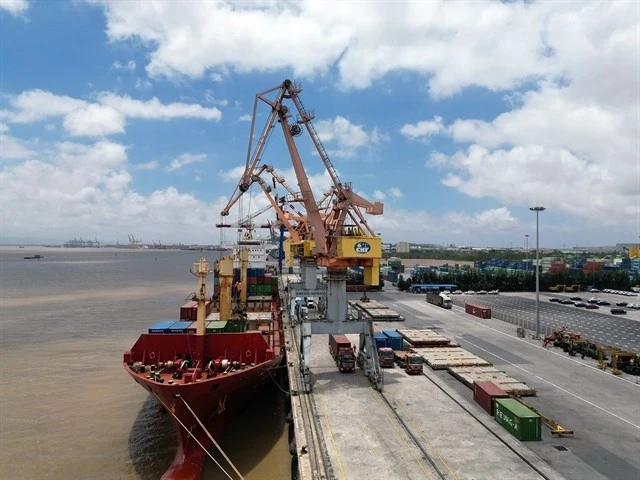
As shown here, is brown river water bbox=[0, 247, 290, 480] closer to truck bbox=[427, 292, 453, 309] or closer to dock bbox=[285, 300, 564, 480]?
dock bbox=[285, 300, 564, 480]

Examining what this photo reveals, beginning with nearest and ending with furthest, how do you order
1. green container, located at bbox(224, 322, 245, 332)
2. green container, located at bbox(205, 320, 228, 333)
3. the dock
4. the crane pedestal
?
the dock
the crane pedestal
green container, located at bbox(205, 320, 228, 333)
green container, located at bbox(224, 322, 245, 332)

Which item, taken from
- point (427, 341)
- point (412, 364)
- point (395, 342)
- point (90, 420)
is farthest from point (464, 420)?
point (90, 420)

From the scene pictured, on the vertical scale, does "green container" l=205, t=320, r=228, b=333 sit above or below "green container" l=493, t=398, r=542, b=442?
above

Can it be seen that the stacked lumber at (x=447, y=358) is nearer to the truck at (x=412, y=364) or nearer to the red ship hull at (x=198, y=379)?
the truck at (x=412, y=364)

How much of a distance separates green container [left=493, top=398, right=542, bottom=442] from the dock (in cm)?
50

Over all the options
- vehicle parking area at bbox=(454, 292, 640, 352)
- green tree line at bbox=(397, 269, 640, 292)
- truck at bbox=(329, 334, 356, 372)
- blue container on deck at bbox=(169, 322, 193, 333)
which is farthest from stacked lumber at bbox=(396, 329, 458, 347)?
green tree line at bbox=(397, 269, 640, 292)

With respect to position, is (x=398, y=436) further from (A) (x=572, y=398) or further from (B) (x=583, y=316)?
(B) (x=583, y=316)

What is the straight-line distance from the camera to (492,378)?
91.1 ft

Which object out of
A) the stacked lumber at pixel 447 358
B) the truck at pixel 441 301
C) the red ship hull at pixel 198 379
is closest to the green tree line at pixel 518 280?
the truck at pixel 441 301

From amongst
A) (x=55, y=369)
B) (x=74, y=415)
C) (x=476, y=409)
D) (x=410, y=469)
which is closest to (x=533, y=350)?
(x=476, y=409)

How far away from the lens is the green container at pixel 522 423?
1927cm

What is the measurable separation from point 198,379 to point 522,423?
16177 millimetres

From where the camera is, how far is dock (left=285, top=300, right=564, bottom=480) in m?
15.8

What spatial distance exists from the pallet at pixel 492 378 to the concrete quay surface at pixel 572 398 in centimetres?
47
